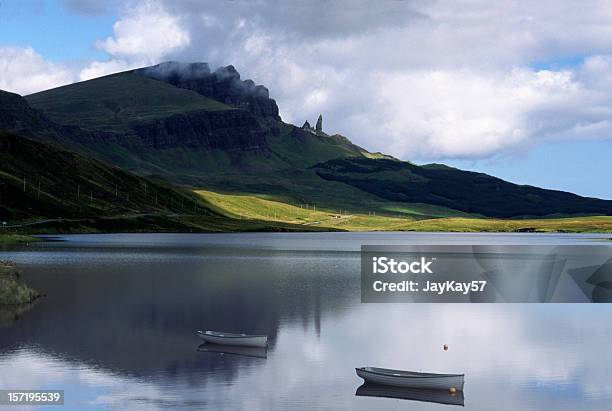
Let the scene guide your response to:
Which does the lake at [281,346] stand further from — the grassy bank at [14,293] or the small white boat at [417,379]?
the grassy bank at [14,293]

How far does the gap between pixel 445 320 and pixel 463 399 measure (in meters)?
33.8

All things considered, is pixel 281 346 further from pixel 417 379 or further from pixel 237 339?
pixel 417 379

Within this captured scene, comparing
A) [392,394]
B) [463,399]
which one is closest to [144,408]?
[392,394]

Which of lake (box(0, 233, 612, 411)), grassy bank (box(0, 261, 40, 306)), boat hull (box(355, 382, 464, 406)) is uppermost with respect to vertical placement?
grassy bank (box(0, 261, 40, 306))

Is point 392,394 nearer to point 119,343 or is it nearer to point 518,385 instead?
point 518,385

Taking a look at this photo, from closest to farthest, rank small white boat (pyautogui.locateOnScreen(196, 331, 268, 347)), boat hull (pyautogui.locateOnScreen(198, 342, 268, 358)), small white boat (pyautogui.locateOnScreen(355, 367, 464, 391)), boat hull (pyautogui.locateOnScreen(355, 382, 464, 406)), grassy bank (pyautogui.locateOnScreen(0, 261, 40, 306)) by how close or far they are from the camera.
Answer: boat hull (pyautogui.locateOnScreen(355, 382, 464, 406)), small white boat (pyautogui.locateOnScreen(355, 367, 464, 391)), boat hull (pyautogui.locateOnScreen(198, 342, 268, 358)), small white boat (pyautogui.locateOnScreen(196, 331, 268, 347)), grassy bank (pyautogui.locateOnScreen(0, 261, 40, 306))

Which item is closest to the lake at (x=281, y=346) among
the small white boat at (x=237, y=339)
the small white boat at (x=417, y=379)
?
the small white boat at (x=417, y=379)

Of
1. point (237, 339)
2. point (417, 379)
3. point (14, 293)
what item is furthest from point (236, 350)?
point (14, 293)

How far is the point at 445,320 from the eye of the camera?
80938mm

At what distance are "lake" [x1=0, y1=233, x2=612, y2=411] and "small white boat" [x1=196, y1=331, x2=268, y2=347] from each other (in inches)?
62.7

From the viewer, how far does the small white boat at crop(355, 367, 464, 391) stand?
4856cm

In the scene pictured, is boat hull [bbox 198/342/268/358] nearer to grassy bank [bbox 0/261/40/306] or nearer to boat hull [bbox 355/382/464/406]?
boat hull [bbox 355/382/464/406]

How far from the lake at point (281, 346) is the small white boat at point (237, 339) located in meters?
1.59

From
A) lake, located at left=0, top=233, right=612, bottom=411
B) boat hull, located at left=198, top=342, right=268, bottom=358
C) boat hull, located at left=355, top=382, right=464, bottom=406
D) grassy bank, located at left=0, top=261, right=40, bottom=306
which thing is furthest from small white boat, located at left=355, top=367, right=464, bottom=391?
grassy bank, located at left=0, top=261, right=40, bottom=306
